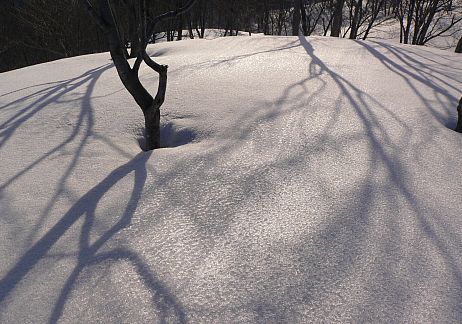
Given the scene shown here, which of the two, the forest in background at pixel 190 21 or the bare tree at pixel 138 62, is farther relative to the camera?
the forest in background at pixel 190 21

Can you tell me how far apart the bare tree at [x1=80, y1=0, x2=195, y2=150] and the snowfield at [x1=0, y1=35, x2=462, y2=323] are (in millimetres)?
221

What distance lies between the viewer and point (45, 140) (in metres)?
2.20

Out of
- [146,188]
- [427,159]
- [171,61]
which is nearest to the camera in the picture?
[146,188]

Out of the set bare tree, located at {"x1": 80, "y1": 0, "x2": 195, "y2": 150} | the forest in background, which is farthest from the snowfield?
the forest in background

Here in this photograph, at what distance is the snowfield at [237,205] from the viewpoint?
43.6 inches

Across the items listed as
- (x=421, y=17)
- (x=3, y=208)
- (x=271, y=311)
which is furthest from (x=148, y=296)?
(x=421, y=17)

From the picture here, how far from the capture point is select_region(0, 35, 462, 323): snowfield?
1.11 meters

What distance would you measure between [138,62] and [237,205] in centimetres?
125

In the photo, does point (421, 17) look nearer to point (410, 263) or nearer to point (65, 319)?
point (410, 263)

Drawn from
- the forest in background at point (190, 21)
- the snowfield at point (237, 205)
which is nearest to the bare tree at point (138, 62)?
the snowfield at point (237, 205)

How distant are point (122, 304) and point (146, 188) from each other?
700mm

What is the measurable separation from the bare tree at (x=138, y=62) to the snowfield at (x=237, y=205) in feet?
0.73

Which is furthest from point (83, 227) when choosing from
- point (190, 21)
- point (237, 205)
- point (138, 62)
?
point (190, 21)

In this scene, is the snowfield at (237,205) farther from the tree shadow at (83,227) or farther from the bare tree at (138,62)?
the bare tree at (138,62)
